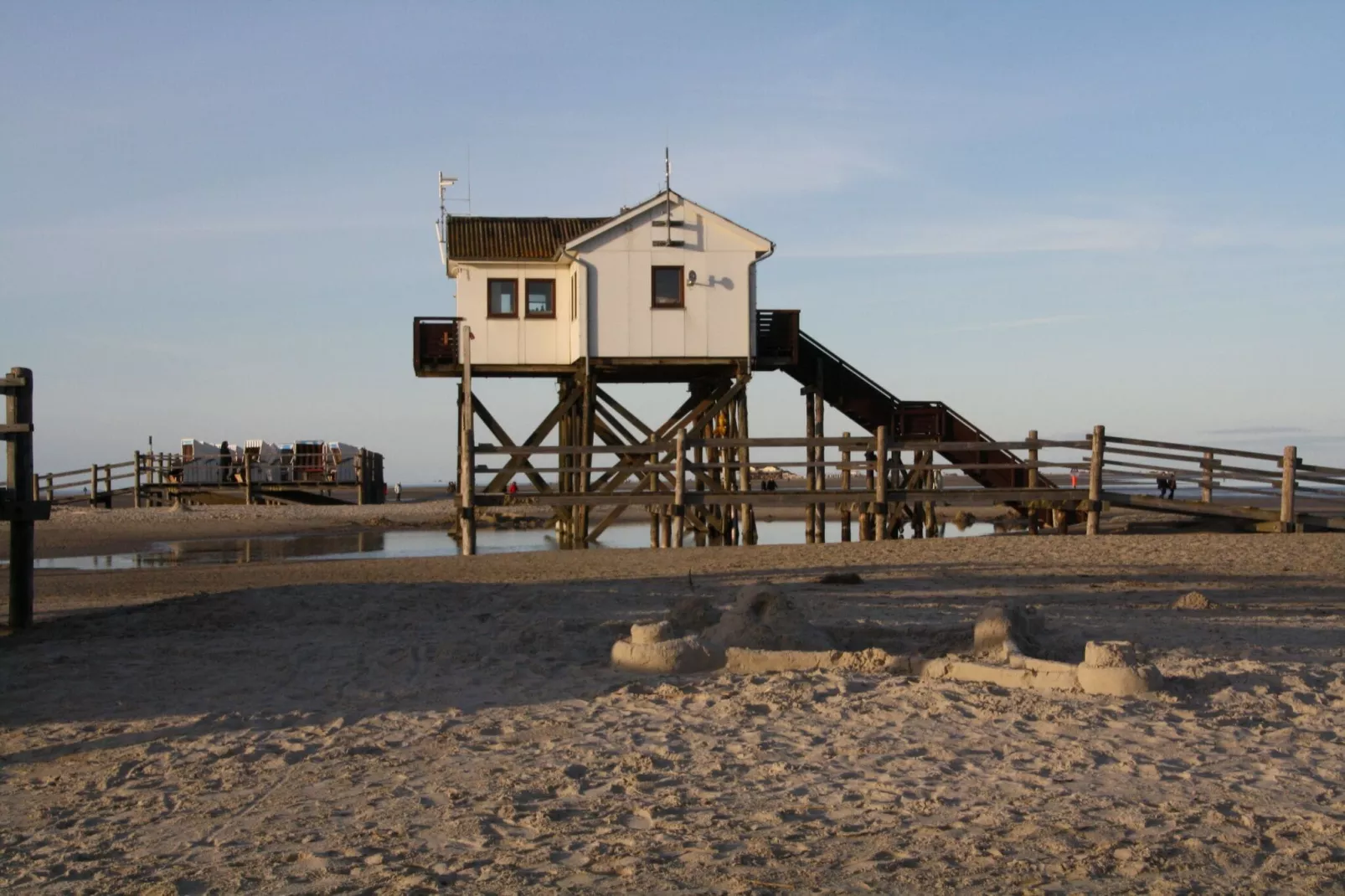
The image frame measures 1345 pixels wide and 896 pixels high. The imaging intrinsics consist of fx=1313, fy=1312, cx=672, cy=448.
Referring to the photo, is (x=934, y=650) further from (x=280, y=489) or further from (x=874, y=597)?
(x=280, y=489)

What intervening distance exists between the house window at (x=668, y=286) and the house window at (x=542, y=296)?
2472mm

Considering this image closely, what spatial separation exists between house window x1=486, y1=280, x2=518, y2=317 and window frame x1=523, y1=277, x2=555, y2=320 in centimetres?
19

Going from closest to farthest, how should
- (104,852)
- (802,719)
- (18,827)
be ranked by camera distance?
(104,852), (18,827), (802,719)

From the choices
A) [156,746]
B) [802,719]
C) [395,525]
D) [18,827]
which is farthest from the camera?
[395,525]

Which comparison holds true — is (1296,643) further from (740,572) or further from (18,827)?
(18,827)

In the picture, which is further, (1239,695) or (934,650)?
(934,650)

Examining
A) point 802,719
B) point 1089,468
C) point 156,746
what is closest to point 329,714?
point 156,746

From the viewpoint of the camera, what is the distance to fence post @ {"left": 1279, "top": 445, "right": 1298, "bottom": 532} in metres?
21.2

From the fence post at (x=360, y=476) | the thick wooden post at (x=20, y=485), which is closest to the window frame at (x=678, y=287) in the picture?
the thick wooden post at (x=20, y=485)

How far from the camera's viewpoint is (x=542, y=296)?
27.1 metres

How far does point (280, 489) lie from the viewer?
150 ft

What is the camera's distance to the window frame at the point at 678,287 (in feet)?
84.8

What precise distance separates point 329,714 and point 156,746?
1050 mm

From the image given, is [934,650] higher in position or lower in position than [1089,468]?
lower
